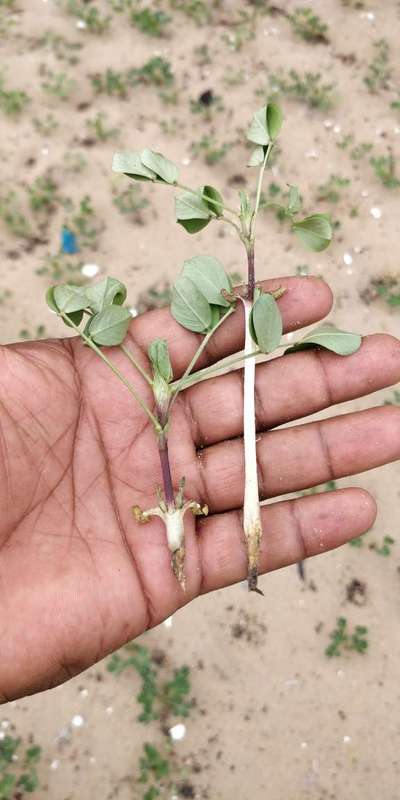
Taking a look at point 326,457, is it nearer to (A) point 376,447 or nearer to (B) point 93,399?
(A) point 376,447

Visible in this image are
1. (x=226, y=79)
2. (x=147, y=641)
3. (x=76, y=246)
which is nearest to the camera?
(x=147, y=641)

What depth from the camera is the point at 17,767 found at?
3051mm

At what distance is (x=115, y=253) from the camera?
3.99m

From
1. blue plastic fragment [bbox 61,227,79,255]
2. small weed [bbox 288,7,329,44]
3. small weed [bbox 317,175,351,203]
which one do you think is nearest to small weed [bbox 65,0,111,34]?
small weed [bbox 288,7,329,44]

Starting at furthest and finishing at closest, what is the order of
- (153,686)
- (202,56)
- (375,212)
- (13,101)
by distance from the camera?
(202,56), (13,101), (375,212), (153,686)

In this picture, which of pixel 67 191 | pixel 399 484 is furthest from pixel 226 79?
pixel 399 484

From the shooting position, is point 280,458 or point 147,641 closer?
point 280,458

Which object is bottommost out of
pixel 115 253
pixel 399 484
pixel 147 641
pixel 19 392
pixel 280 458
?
pixel 147 641

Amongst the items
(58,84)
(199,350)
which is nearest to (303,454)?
(199,350)

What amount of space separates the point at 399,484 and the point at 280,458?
117 centimetres

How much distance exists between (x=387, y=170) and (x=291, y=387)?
6.97ft

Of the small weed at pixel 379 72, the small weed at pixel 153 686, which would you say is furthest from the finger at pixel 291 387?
the small weed at pixel 379 72

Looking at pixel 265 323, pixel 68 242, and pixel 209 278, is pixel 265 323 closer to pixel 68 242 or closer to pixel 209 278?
pixel 209 278

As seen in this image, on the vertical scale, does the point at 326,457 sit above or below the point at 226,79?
below
